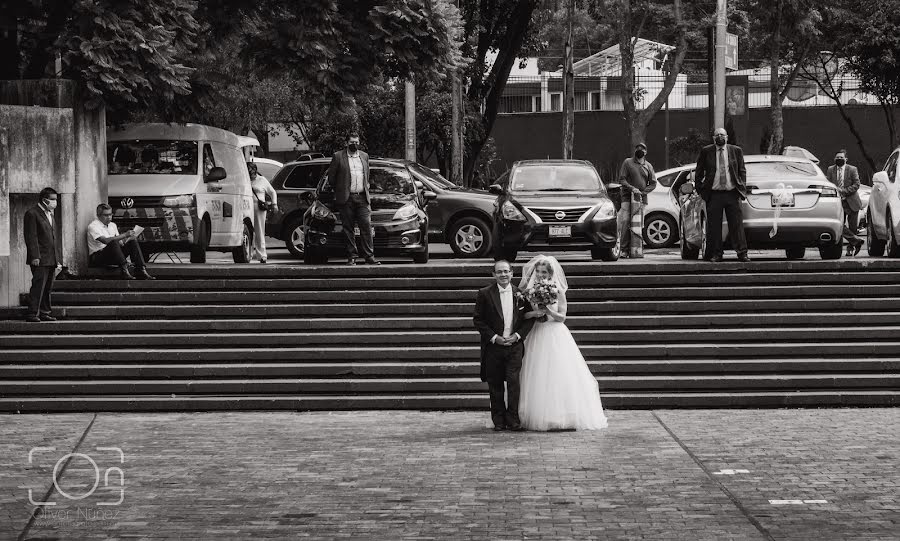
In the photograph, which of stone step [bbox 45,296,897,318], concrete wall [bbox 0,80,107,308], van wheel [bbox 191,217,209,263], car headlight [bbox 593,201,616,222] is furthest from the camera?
van wheel [bbox 191,217,209,263]

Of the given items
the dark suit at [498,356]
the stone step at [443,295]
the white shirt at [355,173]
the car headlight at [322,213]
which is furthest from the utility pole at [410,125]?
the dark suit at [498,356]

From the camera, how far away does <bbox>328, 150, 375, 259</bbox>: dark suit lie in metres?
17.5

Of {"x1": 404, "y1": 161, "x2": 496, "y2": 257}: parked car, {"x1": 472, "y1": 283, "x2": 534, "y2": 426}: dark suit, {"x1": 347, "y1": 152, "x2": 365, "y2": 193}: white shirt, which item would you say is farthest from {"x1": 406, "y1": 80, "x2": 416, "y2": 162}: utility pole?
{"x1": 472, "y1": 283, "x2": 534, "y2": 426}: dark suit

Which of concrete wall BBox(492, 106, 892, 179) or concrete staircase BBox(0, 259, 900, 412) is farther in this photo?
concrete wall BBox(492, 106, 892, 179)

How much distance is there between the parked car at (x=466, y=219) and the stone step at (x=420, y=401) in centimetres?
705

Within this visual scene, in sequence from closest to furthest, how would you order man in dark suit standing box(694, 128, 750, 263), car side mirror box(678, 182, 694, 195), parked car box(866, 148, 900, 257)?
man in dark suit standing box(694, 128, 750, 263)
parked car box(866, 148, 900, 257)
car side mirror box(678, 182, 694, 195)

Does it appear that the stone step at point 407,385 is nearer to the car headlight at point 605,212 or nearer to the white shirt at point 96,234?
the white shirt at point 96,234

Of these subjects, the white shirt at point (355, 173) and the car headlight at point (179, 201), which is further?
the car headlight at point (179, 201)

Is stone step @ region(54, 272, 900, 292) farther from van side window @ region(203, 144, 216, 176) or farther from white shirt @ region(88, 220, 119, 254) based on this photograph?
van side window @ region(203, 144, 216, 176)

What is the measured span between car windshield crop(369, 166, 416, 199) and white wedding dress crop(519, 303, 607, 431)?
273 inches

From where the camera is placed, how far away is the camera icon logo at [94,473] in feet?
31.0

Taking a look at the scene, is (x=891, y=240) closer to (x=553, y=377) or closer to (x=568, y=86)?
(x=553, y=377)

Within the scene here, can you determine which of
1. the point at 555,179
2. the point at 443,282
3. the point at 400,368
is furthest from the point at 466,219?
the point at 400,368

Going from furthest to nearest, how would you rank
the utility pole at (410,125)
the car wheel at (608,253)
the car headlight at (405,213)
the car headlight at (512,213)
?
the utility pole at (410,125) < the car headlight at (405,213) < the car wheel at (608,253) < the car headlight at (512,213)
